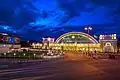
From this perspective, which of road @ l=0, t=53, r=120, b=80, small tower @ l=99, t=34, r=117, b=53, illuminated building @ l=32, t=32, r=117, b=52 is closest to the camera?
road @ l=0, t=53, r=120, b=80

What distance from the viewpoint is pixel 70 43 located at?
646ft

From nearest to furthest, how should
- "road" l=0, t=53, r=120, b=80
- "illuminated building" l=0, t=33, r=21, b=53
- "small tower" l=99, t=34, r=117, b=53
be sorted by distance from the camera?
1. "road" l=0, t=53, r=120, b=80
2. "illuminated building" l=0, t=33, r=21, b=53
3. "small tower" l=99, t=34, r=117, b=53

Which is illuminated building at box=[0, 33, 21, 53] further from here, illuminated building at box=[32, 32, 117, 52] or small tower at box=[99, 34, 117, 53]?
small tower at box=[99, 34, 117, 53]

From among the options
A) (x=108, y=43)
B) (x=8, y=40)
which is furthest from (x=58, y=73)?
(x=108, y=43)

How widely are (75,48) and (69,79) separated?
170858 mm

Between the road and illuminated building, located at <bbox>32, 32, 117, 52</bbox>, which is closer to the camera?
the road

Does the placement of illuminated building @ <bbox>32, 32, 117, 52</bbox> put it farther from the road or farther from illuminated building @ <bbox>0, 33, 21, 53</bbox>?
the road

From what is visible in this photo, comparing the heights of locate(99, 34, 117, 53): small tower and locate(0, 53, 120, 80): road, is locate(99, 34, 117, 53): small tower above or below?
above

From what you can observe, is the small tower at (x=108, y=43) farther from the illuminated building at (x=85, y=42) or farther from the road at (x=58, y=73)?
the road at (x=58, y=73)

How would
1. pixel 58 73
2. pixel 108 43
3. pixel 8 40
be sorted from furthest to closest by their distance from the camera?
pixel 108 43, pixel 8 40, pixel 58 73

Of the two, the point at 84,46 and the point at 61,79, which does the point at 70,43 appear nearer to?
the point at 84,46

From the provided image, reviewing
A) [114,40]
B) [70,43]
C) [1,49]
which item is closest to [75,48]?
[70,43]

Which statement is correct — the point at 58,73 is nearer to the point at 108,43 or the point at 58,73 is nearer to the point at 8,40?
the point at 8,40

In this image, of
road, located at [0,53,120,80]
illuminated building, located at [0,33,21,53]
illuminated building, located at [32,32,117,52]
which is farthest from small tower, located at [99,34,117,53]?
road, located at [0,53,120,80]
